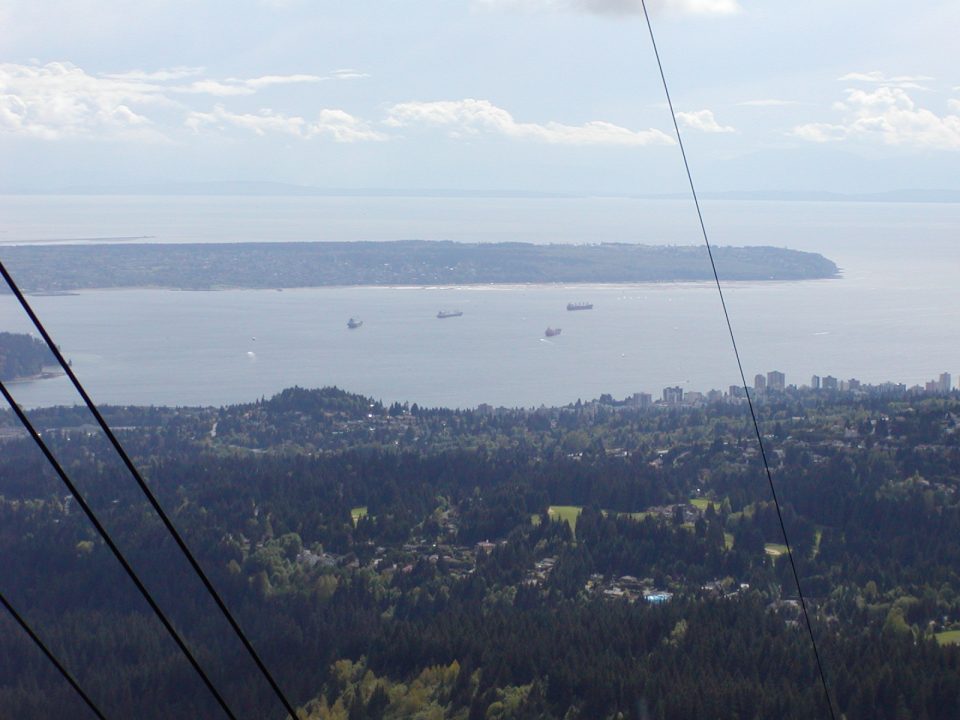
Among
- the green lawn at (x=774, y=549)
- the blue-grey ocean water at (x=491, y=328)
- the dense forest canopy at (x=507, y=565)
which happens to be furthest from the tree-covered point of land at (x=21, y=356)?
the green lawn at (x=774, y=549)

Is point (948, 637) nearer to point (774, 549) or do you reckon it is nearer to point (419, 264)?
point (774, 549)

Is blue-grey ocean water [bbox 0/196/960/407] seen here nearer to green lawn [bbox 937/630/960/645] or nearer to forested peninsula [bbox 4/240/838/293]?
forested peninsula [bbox 4/240/838/293]

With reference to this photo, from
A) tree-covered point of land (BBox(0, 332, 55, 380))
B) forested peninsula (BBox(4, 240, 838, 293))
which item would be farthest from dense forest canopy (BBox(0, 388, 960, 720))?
forested peninsula (BBox(4, 240, 838, 293))

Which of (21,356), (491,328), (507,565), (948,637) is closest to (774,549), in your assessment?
(507,565)

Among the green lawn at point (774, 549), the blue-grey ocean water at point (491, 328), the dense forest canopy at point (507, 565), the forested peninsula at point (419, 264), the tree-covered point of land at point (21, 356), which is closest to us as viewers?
the dense forest canopy at point (507, 565)

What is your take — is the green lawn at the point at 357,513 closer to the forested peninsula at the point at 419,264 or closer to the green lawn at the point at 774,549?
the green lawn at the point at 774,549

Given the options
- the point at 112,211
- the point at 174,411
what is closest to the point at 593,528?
the point at 174,411
